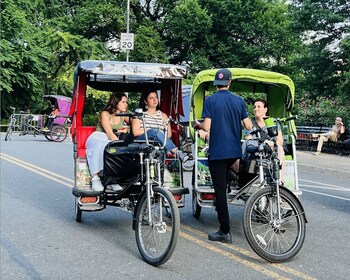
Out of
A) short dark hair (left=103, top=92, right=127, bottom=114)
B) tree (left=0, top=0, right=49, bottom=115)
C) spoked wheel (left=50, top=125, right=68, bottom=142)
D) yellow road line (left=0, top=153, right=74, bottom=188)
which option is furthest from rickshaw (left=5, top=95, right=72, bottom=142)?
short dark hair (left=103, top=92, right=127, bottom=114)

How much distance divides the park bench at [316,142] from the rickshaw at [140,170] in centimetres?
1108

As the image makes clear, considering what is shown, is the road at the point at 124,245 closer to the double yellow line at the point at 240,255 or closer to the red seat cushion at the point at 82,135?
the double yellow line at the point at 240,255

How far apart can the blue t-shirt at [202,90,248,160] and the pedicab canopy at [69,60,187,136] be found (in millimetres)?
1101

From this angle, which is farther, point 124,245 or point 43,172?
point 43,172

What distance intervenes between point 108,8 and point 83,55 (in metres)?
4.18

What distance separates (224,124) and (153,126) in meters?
1.51

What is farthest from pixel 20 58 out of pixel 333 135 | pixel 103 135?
pixel 103 135

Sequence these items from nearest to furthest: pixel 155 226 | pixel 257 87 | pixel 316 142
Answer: pixel 155 226 → pixel 257 87 → pixel 316 142

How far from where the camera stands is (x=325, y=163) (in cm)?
1548

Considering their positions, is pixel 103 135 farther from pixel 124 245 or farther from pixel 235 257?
pixel 235 257

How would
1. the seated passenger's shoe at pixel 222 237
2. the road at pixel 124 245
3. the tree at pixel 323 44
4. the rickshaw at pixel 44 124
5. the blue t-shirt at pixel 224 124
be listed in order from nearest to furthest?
1. the road at pixel 124 245
2. the blue t-shirt at pixel 224 124
3. the seated passenger's shoe at pixel 222 237
4. the tree at pixel 323 44
5. the rickshaw at pixel 44 124

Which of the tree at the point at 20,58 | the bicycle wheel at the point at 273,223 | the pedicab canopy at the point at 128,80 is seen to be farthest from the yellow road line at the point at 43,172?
the tree at the point at 20,58

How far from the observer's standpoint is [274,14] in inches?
1479

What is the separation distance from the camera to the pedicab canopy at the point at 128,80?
268 inches
